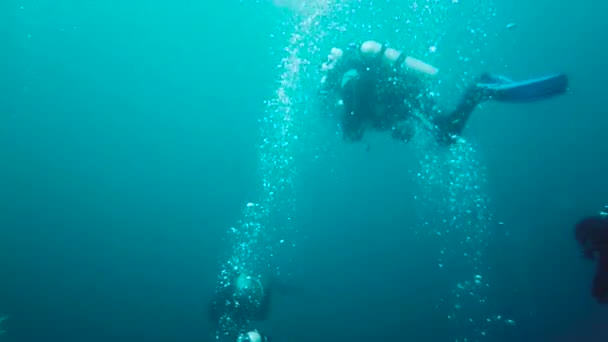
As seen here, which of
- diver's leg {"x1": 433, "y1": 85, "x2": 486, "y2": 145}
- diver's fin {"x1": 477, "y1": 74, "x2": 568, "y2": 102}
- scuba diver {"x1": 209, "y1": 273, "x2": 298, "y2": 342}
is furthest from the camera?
scuba diver {"x1": 209, "y1": 273, "x2": 298, "y2": 342}

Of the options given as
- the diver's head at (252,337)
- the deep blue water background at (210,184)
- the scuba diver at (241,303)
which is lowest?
the diver's head at (252,337)

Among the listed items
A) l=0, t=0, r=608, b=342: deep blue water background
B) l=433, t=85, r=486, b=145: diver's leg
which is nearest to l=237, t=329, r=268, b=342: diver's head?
l=433, t=85, r=486, b=145: diver's leg

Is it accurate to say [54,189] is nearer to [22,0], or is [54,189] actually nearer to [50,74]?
[50,74]

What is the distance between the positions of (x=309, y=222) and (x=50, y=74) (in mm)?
20256

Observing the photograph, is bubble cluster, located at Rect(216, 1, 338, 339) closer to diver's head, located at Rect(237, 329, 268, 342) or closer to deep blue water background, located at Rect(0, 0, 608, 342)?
deep blue water background, located at Rect(0, 0, 608, 342)

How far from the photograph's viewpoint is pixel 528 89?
5258 millimetres

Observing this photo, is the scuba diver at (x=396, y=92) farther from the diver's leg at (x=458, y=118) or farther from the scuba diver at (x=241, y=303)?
the scuba diver at (x=241, y=303)

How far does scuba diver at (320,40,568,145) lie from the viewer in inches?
209

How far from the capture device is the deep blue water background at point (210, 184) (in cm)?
2161

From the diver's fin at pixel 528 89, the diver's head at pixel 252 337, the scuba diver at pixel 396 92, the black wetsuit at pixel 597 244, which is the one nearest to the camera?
the black wetsuit at pixel 597 244

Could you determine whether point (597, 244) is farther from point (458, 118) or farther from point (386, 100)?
point (386, 100)

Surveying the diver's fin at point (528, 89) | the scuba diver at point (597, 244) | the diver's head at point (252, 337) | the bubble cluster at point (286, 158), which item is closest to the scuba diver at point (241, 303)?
the diver's head at point (252, 337)

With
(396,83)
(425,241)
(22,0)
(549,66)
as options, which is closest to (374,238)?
(425,241)

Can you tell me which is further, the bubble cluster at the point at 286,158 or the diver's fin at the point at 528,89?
the bubble cluster at the point at 286,158
